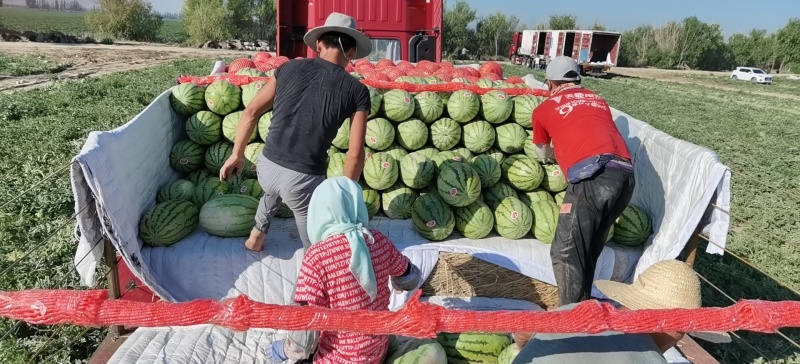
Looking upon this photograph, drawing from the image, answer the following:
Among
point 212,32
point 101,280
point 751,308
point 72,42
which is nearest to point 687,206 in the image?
point 751,308

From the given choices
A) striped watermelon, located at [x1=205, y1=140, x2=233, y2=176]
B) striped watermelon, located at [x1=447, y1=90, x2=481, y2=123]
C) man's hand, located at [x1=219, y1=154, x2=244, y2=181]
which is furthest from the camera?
striped watermelon, located at [x1=447, y1=90, x2=481, y2=123]

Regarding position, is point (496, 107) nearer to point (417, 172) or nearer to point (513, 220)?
point (417, 172)

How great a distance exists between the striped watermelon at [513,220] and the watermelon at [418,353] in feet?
4.87

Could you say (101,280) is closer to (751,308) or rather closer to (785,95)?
(751,308)

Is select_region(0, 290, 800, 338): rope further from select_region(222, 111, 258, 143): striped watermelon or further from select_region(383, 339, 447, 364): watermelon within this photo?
select_region(222, 111, 258, 143): striped watermelon

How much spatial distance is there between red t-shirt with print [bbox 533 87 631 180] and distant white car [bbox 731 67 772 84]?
41.2 meters

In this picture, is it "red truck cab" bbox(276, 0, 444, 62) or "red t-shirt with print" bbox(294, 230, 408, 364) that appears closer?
"red t-shirt with print" bbox(294, 230, 408, 364)

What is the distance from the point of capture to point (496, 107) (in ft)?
14.8

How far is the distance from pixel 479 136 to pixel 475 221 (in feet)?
2.96

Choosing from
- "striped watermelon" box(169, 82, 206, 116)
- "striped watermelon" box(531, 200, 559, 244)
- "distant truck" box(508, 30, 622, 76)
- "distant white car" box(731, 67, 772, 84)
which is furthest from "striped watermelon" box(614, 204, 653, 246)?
"distant white car" box(731, 67, 772, 84)

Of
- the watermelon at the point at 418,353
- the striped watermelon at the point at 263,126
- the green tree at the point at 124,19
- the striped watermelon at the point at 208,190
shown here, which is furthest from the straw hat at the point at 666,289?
the green tree at the point at 124,19

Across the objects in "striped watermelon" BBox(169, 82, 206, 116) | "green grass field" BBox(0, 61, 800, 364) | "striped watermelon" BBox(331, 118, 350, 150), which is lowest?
"green grass field" BBox(0, 61, 800, 364)

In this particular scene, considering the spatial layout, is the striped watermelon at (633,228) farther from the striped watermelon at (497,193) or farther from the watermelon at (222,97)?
the watermelon at (222,97)

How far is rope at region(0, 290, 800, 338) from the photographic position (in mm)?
1562
